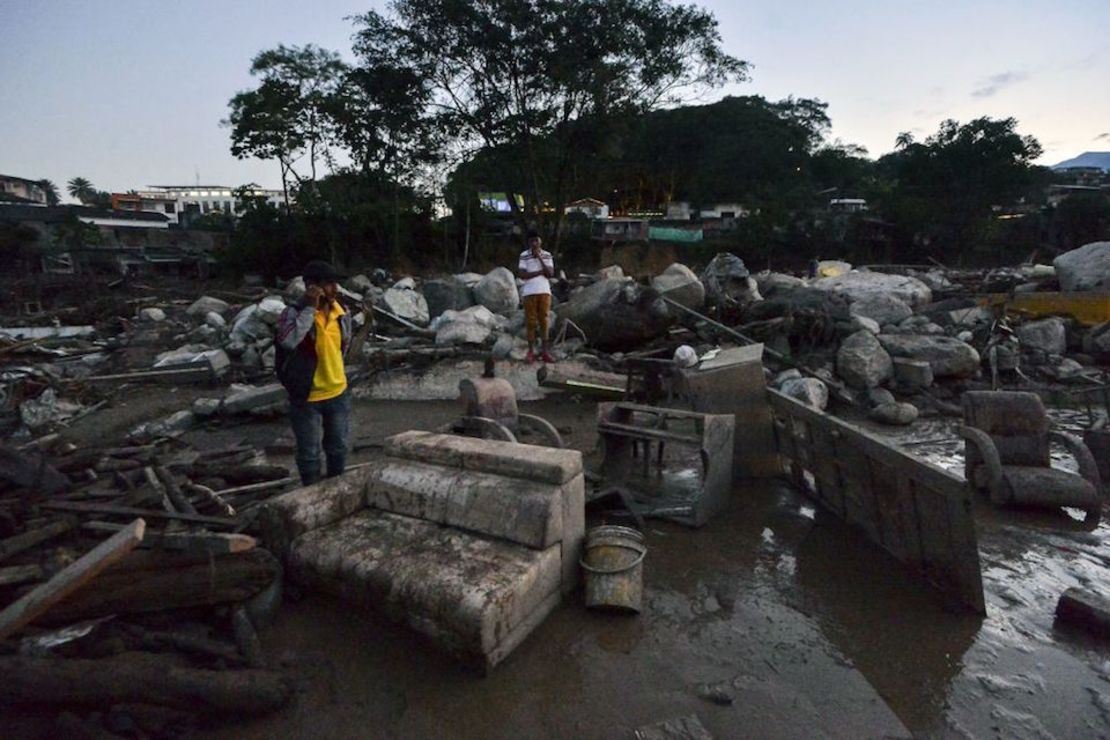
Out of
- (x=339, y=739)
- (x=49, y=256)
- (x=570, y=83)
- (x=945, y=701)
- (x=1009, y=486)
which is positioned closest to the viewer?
(x=339, y=739)

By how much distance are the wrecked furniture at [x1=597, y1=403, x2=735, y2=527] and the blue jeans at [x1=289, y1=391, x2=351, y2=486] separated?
7.44 ft

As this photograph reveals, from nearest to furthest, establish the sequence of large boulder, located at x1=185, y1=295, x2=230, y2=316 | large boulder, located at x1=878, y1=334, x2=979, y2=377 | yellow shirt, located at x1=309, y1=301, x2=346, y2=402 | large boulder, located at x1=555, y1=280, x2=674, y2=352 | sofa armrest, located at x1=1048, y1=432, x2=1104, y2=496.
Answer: yellow shirt, located at x1=309, y1=301, x2=346, y2=402 < sofa armrest, located at x1=1048, y1=432, x2=1104, y2=496 < large boulder, located at x1=878, y1=334, x2=979, y2=377 < large boulder, located at x1=555, y1=280, x2=674, y2=352 < large boulder, located at x1=185, y1=295, x2=230, y2=316

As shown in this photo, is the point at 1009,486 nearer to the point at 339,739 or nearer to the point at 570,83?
the point at 339,739

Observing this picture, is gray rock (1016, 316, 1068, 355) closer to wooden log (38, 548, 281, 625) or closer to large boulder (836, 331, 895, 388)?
large boulder (836, 331, 895, 388)

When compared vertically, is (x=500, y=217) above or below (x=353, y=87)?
below

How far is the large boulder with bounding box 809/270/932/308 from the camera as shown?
42.0 feet

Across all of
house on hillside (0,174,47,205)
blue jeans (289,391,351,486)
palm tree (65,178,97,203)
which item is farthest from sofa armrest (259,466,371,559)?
palm tree (65,178,97,203)

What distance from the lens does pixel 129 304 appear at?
1648cm

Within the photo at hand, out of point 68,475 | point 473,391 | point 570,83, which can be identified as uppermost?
point 570,83

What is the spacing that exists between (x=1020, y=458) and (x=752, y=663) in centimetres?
407

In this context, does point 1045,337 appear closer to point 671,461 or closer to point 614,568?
point 671,461

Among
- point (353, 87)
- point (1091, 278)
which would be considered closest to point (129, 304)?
point (353, 87)

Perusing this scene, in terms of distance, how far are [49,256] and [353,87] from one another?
1490cm

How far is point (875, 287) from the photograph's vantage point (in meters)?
13.2
